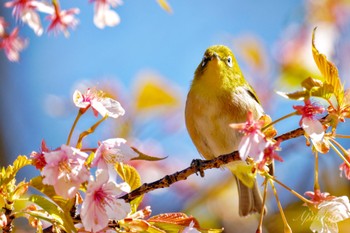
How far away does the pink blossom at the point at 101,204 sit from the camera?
1.25 meters

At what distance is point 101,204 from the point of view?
49.9 inches

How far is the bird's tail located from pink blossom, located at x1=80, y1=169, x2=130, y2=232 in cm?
145

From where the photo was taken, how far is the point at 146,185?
1.36 meters

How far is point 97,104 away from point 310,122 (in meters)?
0.47

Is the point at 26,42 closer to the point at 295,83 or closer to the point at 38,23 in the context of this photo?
the point at 38,23

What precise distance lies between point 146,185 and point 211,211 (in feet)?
4.92

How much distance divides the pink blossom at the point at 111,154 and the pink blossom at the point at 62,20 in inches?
32.5

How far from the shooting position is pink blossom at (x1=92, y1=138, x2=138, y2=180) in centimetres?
126

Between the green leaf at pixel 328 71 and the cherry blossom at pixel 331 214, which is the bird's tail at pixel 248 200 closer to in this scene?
the cherry blossom at pixel 331 214

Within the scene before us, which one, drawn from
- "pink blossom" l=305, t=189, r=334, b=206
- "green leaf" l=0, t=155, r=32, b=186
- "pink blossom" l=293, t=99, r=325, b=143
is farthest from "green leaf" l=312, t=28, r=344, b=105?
"green leaf" l=0, t=155, r=32, b=186

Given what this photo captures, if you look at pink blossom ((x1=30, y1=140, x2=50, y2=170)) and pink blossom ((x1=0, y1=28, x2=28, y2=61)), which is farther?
pink blossom ((x1=0, y1=28, x2=28, y2=61))

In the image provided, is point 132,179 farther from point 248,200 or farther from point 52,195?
point 248,200

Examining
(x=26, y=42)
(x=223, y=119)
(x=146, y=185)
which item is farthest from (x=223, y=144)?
(x=146, y=185)

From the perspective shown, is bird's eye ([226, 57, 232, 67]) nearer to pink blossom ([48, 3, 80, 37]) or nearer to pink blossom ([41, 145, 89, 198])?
pink blossom ([48, 3, 80, 37])
